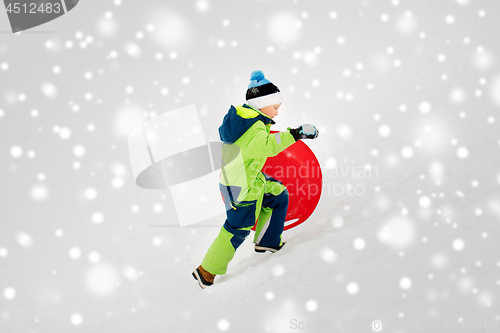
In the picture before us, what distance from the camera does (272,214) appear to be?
2.09 meters

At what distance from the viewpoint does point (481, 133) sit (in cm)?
232

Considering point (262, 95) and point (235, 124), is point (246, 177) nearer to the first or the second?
point (235, 124)

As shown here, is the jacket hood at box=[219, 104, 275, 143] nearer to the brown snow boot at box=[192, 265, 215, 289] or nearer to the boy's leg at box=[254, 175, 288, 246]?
the boy's leg at box=[254, 175, 288, 246]

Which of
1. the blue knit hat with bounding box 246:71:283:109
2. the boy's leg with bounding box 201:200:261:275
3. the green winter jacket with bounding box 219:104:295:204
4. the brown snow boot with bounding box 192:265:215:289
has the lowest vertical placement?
the brown snow boot with bounding box 192:265:215:289

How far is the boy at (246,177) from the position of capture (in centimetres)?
185

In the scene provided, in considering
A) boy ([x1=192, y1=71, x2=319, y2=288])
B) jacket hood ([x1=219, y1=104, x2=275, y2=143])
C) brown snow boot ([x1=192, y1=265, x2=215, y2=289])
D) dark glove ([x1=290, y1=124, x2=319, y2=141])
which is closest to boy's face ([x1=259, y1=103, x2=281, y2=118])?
boy ([x1=192, y1=71, x2=319, y2=288])

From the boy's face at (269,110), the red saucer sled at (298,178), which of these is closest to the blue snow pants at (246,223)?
the red saucer sled at (298,178)

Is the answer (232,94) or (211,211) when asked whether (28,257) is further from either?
(232,94)

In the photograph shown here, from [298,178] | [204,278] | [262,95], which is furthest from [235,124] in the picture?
[204,278]

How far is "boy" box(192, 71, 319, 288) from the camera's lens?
185cm

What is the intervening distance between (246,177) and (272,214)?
1.00 ft

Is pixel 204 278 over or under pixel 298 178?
under

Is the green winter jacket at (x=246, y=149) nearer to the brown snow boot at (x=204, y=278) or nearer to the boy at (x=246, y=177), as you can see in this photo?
the boy at (x=246, y=177)

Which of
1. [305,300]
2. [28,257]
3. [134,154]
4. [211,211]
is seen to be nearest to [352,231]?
[305,300]
